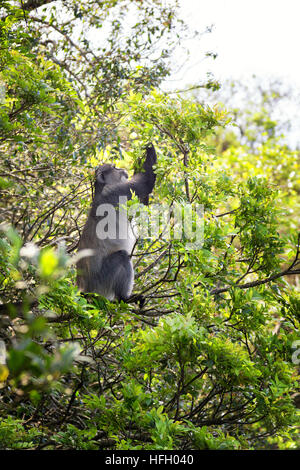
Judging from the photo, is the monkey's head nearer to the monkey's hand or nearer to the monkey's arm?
the monkey's arm

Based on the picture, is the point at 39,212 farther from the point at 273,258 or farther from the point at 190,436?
the point at 190,436

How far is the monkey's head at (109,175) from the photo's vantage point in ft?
11.6

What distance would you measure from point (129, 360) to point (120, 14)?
3.84m

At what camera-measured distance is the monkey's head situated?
3.53 metres

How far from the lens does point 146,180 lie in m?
3.57

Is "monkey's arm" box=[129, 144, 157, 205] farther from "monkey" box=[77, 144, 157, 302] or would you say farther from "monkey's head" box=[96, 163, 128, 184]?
"monkey's head" box=[96, 163, 128, 184]

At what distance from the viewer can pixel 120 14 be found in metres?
4.45

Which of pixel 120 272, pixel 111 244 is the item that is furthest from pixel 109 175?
pixel 120 272

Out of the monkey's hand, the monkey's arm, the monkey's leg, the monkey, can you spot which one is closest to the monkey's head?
the monkey

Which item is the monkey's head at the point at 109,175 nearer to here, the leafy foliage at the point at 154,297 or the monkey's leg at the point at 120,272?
the leafy foliage at the point at 154,297

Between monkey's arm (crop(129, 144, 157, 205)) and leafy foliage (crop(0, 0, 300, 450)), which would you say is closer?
leafy foliage (crop(0, 0, 300, 450))

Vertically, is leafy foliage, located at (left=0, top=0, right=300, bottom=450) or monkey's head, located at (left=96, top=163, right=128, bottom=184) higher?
monkey's head, located at (left=96, top=163, right=128, bottom=184)

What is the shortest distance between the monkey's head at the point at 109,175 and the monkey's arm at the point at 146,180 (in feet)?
0.64
